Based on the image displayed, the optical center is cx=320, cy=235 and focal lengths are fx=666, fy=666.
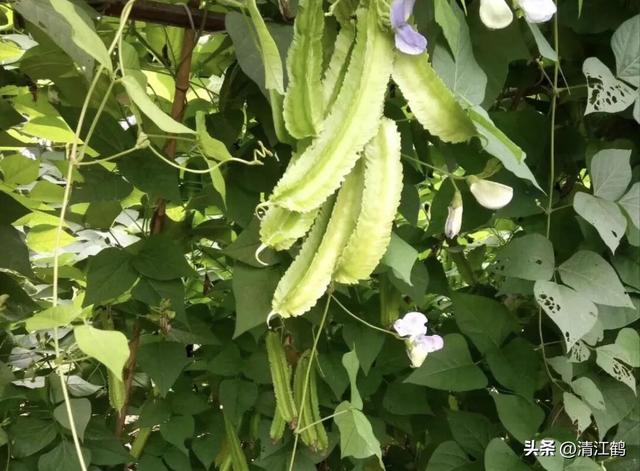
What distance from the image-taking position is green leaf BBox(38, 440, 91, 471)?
2.82 ft

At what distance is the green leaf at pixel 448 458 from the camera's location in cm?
93

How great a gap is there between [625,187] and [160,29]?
64cm

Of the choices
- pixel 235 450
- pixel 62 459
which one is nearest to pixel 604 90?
pixel 235 450

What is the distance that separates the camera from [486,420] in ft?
3.13

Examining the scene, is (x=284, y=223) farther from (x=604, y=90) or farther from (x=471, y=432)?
(x=471, y=432)

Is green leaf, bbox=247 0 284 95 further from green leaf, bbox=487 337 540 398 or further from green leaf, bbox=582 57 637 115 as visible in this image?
green leaf, bbox=487 337 540 398

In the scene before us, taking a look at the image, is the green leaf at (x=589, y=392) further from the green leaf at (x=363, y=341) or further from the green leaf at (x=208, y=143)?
the green leaf at (x=208, y=143)

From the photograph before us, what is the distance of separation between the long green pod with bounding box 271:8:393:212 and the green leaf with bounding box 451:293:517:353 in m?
0.47

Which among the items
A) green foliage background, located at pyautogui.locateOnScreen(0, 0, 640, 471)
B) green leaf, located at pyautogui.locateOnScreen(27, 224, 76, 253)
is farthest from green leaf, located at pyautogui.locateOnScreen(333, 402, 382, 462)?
green leaf, located at pyautogui.locateOnScreen(27, 224, 76, 253)

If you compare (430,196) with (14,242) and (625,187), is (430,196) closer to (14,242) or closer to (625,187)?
(625,187)

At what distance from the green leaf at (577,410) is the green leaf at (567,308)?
0.40 ft

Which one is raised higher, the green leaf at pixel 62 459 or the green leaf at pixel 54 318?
the green leaf at pixel 54 318

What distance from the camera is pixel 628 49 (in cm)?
77

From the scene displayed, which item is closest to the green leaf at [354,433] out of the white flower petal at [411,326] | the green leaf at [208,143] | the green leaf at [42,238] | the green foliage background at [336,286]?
the green foliage background at [336,286]
